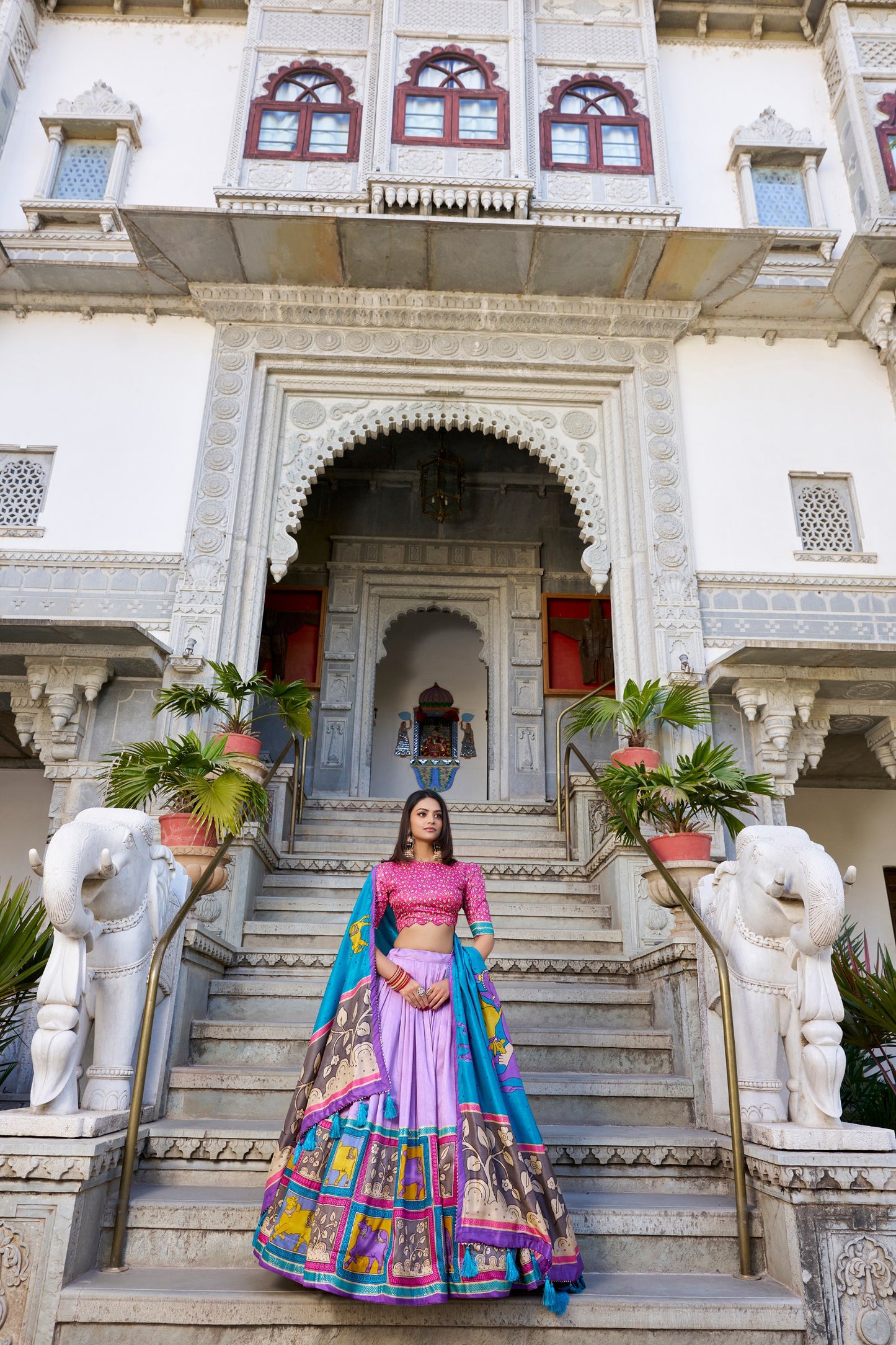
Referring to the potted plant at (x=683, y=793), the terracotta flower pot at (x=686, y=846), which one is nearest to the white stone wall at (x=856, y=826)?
the potted plant at (x=683, y=793)

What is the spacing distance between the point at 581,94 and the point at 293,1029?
24.6 ft

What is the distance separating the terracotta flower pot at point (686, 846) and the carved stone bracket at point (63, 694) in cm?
379

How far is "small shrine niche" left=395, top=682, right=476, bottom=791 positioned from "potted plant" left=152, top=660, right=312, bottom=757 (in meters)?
4.68

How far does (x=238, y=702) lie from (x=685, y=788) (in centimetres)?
276

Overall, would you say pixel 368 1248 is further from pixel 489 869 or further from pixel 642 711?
pixel 489 869

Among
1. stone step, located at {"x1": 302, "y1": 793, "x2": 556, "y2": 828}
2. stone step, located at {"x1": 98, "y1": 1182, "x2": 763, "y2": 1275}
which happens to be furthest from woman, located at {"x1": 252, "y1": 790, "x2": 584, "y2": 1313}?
stone step, located at {"x1": 302, "y1": 793, "x2": 556, "y2": 828}

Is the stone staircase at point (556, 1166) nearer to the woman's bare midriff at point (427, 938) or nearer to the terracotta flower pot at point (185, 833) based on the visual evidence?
the terracotta flower pot at point (185, 833)

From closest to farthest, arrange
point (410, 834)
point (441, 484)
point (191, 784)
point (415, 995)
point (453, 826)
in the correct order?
point (415, 995) → point (410, 834) → point (191, 784) → point (453, 826) → point (441, 484)

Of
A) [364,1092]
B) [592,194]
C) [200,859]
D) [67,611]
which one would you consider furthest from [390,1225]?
[592,194]

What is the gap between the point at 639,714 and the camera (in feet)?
19.6

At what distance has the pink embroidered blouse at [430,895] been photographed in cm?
308

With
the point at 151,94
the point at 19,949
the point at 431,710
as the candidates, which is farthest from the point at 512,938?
the point at 151,94

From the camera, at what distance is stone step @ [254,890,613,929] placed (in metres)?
5.91

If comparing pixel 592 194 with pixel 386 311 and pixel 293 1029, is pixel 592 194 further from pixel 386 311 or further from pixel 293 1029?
pixel 293 1029
